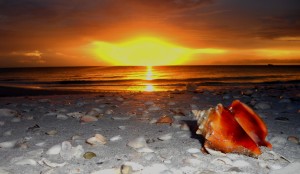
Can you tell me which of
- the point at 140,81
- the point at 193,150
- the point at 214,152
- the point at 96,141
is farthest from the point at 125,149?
the point at 140,81

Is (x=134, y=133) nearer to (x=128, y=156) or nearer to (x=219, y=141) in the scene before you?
(x=128, y=156)

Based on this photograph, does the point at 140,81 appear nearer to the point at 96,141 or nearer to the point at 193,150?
the point at 96,141

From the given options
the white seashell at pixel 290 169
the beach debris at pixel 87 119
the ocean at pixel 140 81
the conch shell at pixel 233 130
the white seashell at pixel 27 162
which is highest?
the conch shell at pixel 233 130

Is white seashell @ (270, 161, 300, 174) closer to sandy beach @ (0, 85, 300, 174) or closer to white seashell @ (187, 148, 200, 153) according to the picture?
sandy beach @ (0, 85, 300, 174)

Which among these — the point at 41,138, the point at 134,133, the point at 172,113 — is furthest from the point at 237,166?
the point at 172,113

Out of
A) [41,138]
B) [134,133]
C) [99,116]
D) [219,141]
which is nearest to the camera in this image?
[219,141]

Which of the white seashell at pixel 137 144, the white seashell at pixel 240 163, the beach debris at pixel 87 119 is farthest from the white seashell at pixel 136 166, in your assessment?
the beach debris at pixel 87 119

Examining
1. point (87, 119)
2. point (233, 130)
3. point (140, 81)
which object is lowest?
point (140, 81)

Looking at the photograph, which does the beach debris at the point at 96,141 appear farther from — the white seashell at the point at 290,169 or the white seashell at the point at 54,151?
the white seashell at the point at 290,169
